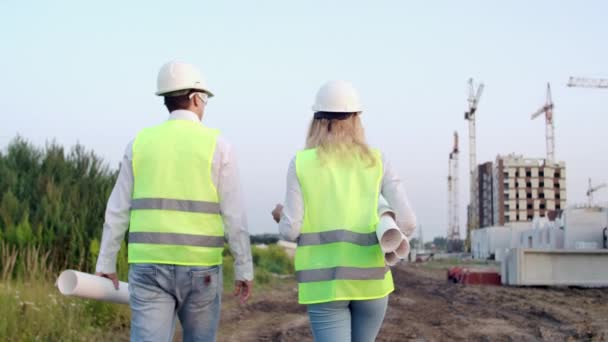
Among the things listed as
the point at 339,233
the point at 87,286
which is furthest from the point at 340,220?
the point at 87,286

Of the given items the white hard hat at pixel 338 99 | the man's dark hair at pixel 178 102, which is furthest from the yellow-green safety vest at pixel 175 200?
the white hard hat at pixel 338 99

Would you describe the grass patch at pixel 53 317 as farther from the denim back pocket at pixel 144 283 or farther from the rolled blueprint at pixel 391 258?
the rolled blueprint at pixel 391 258

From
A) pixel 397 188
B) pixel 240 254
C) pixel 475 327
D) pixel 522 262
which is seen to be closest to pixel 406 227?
pixel 397 188

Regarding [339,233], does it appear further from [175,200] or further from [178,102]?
[178,102]

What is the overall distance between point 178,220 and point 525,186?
176501 millimetres

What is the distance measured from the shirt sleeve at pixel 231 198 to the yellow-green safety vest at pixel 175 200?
0.13ft

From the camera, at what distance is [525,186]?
574ft

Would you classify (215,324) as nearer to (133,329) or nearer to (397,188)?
(133,329)

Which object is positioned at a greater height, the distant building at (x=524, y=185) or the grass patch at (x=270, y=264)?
the distant building at (x=524, y=185)

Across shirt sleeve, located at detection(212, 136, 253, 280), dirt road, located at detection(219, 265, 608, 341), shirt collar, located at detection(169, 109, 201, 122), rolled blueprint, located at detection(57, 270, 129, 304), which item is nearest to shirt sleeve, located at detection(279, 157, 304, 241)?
shirt sleeve, located at detection(212, 136, 253, 280)

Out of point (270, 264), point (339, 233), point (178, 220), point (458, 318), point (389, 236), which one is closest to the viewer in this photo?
point (389, 236)

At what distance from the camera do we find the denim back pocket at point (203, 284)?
15.0 feet

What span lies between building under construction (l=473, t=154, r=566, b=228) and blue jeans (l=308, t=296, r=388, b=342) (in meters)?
174

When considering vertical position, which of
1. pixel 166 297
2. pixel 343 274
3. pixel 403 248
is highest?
pixel 403 248
